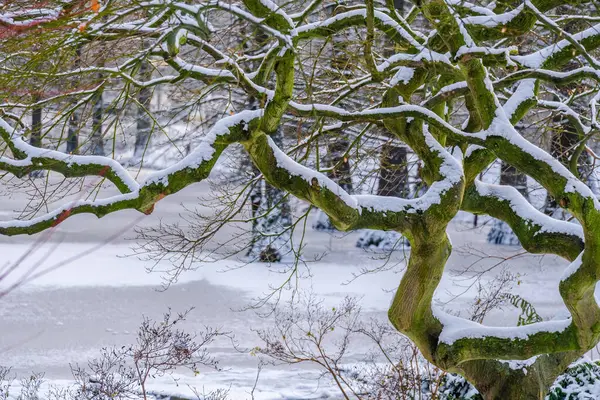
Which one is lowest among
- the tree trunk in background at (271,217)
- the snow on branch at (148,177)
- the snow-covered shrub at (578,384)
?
the snow-covered shrub at (578,384)

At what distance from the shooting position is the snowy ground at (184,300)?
10.4 m

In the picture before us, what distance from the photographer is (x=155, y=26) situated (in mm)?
6223

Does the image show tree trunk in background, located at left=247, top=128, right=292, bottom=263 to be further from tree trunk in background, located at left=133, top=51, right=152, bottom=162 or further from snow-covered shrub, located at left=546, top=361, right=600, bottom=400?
snow-covered shrub, located at left=546, top=361, right=600, bottom=400

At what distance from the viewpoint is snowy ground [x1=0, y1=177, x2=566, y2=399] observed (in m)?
10.4

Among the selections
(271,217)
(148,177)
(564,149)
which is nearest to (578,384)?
(148,177)

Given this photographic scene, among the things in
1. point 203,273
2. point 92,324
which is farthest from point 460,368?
point 203,273

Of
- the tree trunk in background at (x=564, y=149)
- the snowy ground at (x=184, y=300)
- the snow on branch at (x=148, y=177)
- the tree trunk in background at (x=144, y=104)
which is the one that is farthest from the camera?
the snowy ground at (x=184, y=300)

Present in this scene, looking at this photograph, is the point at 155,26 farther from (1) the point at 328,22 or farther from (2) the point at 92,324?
(2) the point at 92,324

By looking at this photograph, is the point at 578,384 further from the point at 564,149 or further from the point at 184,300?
the point at 184,300

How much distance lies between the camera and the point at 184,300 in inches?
562

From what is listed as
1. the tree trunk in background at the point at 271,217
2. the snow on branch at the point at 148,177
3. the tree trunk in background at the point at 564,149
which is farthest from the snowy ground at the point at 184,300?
the snow on branch at the point at 148,177

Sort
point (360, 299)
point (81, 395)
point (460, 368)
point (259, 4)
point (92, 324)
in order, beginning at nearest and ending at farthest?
point (259, 4) < point (460, 368) < point (81, 395) < point (92, 324) < point (360, 299)

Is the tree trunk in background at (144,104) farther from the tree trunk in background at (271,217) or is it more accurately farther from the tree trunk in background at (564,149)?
the tree trunk in background at (564,149)

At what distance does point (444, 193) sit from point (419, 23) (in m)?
11.5
